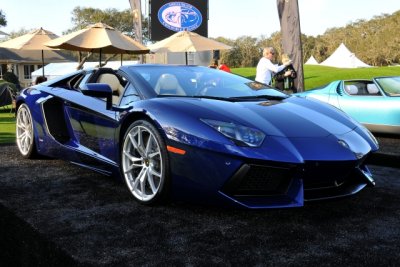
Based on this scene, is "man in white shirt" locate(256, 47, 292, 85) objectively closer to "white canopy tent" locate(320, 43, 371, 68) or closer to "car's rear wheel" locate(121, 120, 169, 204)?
"car's rear wheel" locate(121, 120, 169, 204)

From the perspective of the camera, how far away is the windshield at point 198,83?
12.5 ft

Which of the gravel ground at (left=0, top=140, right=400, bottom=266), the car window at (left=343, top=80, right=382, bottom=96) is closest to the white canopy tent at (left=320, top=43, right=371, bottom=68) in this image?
the car window at (left=343, top=80, right=382, bottom=96)

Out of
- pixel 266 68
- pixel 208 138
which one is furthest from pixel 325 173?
pixel 266 68

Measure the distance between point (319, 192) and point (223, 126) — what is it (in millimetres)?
755

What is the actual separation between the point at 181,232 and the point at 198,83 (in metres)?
1.57

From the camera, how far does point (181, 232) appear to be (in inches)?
112

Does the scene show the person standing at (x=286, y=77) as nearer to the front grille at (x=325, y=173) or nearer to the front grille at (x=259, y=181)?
the front grille at (x=325, y=173)

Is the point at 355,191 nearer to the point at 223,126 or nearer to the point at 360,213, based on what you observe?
the point at 360,213

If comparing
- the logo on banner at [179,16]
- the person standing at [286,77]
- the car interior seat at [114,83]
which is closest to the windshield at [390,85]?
the person standing at [286,77]

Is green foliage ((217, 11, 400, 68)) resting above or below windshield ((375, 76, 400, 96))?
above

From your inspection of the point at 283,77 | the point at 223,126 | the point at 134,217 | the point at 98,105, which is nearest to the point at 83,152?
the point at 98,105

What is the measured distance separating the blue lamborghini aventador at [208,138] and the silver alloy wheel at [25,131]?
23.4 inches

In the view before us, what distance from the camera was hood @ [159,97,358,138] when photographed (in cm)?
316

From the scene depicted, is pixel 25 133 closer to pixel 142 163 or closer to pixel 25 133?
pixel 25 133
